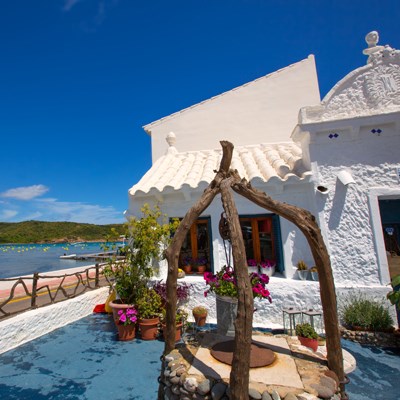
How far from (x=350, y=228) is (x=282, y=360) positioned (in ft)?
14.5

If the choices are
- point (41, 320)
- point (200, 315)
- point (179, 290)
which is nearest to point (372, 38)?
point (179, 290)

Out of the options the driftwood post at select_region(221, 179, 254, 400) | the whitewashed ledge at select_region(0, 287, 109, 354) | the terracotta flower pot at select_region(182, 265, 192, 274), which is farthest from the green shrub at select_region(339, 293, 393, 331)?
the whitewashed ledge at select_region(0, 287, 109, 354)

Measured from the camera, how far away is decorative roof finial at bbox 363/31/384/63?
7082 millimetres

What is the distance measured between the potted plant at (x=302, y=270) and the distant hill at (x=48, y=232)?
63.9m

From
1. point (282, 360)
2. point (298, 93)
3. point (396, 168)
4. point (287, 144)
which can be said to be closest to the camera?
point (282, 360)

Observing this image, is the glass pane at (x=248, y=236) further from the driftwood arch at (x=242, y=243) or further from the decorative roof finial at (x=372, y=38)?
the decorative roof finial at (x=372, y=38)

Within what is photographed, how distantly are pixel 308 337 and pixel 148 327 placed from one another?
379 cm

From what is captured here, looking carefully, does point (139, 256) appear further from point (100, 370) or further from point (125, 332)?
point (100, 370)

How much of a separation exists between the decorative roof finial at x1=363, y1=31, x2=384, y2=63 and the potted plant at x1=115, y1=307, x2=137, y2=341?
30.2 ft

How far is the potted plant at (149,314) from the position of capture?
21.8 ft

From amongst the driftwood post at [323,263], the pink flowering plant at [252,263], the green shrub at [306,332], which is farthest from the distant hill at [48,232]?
the driftwood post at [323,263]

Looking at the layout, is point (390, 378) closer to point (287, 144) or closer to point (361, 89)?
point (361, 89)

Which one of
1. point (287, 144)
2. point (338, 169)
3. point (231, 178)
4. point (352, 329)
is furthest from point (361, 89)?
point (352, 329)

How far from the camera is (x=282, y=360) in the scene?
12.3 feet
